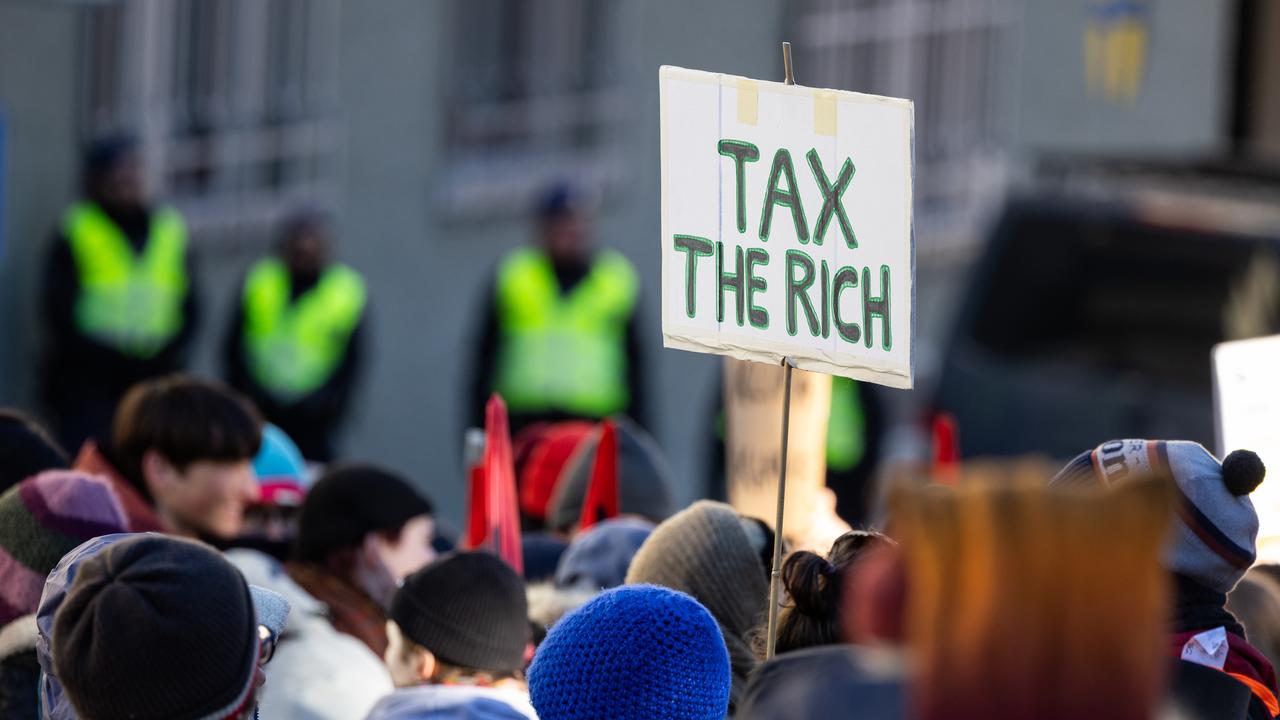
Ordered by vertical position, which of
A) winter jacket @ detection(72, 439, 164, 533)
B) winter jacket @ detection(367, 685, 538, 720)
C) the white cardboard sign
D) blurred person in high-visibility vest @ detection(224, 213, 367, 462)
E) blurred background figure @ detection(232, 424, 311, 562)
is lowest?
blurred person in high-visibility vest @ detection(224, 213, 367, 462)

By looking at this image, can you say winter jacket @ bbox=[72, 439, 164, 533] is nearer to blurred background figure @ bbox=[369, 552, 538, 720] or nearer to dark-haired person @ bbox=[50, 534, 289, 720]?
blurred background figure @ bbox=[369, 552, 538, 720]

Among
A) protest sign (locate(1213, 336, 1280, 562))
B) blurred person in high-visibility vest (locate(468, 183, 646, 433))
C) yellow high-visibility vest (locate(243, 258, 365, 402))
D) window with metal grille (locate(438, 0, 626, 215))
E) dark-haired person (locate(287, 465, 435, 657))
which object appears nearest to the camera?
protest sign (locate(1213, 336, 1280, 562))

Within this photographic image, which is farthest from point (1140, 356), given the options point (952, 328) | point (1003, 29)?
point (1003, 29)

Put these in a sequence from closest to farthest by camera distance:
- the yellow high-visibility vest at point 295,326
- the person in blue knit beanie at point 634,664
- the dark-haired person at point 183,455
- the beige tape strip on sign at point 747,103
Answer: the person in blue knit beanie at point 634,664
the beige tape strip on sign at point 747,103
the dark-haired person at point 183,455
the yellow high-visibility vest at point 295,326

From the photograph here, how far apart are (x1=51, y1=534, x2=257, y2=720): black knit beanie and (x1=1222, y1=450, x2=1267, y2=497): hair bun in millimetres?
1332

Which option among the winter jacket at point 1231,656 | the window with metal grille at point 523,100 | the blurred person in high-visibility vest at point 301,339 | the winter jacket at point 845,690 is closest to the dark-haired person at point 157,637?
the winter jacket at point 845,690

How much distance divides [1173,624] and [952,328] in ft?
19.2

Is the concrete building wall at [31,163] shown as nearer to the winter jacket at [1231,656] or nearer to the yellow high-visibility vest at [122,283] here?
the yellow high-visibility vest at [122,283]

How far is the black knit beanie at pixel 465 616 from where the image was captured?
3521 mm

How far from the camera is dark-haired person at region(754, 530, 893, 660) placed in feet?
9.73

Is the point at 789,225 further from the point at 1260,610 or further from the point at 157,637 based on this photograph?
the point at 1260,610

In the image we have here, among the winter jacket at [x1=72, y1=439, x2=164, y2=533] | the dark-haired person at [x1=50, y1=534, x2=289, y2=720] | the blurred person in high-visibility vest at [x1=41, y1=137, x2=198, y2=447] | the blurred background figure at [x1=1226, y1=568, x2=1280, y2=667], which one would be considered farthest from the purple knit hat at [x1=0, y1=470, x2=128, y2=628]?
the blurred person in high-visibility vest at [x1=41, y1=137, x2=198, y2=447]

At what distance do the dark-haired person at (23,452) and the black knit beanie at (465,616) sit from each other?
1.05 m

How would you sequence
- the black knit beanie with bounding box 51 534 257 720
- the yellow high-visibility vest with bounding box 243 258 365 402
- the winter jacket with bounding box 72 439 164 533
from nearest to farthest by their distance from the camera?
the black knit beanie with bounding box 51 534 257 720 < the winter jacket with bounding box 72 439 164 533 < the yellow high-visibility vest with bounding box 243 258 365 402
